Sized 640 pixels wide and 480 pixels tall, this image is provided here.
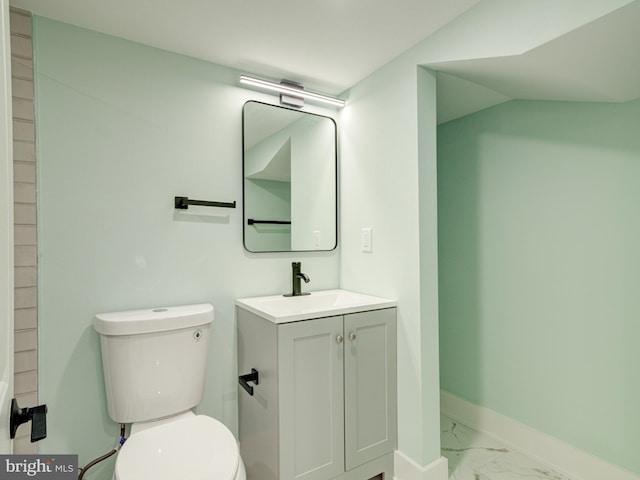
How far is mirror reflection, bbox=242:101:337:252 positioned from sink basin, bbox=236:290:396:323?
0.30m

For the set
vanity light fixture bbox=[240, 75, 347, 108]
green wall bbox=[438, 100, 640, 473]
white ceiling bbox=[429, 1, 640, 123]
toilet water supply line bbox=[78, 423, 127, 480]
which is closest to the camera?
white ceiling bbox=[429, 1, 640, 123]

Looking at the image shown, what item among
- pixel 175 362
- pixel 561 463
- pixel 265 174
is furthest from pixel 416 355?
pixel 265 174

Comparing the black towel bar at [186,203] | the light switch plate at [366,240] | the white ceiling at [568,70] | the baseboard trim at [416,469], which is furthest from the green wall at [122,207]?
the white ceiling at [568,70]

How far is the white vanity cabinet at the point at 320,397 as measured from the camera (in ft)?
4.82

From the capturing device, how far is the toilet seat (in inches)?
42.2

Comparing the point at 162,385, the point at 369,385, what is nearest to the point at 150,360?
the point at 162,385

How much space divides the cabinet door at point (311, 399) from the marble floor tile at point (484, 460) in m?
0.72

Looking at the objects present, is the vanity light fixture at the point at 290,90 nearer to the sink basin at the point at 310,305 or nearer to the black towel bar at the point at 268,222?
the black towel bar at the point at 268,222

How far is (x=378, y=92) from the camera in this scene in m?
1.92

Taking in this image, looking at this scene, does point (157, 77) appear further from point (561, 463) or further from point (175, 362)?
point (561, 463)

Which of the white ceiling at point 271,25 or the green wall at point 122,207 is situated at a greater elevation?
the white ceiling at point 271,25

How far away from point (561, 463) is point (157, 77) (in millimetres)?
2891

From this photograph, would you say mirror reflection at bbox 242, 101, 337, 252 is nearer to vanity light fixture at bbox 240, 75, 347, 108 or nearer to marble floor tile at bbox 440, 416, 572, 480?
vanity light fixture at bbox 240, 75, 347, 108

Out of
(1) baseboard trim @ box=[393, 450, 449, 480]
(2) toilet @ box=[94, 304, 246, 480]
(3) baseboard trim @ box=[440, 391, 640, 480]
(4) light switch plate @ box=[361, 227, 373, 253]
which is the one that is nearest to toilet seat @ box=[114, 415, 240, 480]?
(2) toilet @ box=[94, 304, 246, 480]
